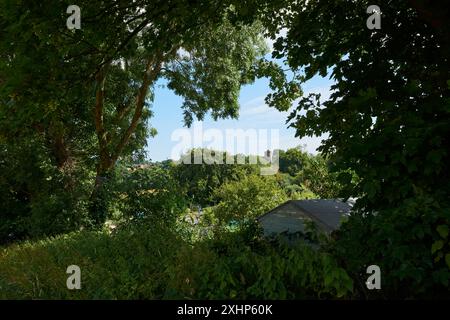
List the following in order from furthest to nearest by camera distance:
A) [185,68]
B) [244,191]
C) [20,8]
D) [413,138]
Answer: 1. [244,191]
2. [185,68]
3. [20,8]
4. [413,138]

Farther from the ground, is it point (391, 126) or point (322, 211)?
point (391, 126)

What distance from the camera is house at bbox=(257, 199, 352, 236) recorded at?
10578 mm

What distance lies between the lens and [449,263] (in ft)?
14.1

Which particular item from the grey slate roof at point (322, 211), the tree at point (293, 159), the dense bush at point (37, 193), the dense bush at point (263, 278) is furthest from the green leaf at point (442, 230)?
the dense bush at point (37, 193)

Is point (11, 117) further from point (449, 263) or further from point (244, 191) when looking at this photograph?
point (244, 191)

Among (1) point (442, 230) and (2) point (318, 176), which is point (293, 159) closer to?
(2) point (318, 176)

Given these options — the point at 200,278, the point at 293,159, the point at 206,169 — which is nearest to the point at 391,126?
the point at 200,278

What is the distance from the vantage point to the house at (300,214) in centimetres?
1058

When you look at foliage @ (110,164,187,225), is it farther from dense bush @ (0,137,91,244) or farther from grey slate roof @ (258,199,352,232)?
grey slate roof @ (258,199,352,232)

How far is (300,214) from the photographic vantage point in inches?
436

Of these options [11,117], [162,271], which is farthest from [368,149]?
[11,117]

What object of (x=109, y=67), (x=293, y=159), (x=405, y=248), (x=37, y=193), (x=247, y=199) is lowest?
(x=405, y=248)

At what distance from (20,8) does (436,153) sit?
670 cm

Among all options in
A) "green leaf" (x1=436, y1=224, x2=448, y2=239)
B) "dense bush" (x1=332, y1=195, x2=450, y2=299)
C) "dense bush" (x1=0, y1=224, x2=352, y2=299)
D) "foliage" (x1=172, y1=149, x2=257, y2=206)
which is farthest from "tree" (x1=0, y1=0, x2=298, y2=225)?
"foliage" (x1=172, y1=149, x2=257, y2=206)
